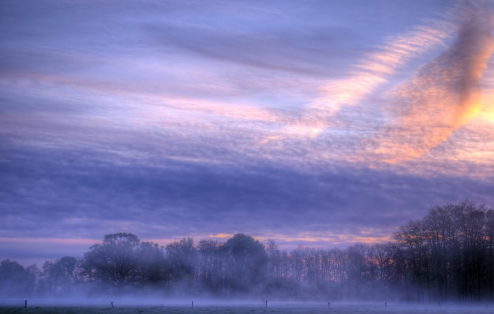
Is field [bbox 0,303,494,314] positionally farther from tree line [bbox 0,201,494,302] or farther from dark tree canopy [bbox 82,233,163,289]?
dark tree canopy [bbox 82,233,163,289]

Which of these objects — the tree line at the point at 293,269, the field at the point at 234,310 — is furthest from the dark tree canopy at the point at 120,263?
the field at the point at 234,310

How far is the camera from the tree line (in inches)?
4525

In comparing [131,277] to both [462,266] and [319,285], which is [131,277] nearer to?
[319,285]

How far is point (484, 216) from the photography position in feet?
381

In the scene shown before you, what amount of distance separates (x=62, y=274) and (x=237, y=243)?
60.5 metres

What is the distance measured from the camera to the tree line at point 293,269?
377ft

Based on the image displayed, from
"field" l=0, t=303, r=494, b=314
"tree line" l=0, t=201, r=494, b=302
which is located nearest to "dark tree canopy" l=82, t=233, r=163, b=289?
"tree line" l=0, t=201, r=494, b=302

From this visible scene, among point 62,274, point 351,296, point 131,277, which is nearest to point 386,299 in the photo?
point 351,296

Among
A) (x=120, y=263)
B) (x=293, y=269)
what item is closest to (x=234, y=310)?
(x=120, y=263)

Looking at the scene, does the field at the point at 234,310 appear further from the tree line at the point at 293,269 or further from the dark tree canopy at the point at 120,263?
the dark tree canopy at the point at 120,263

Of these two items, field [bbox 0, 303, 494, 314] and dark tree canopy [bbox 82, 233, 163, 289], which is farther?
dark tree canopy [bbox 82, 233, 163, 289]

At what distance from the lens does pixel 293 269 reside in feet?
573

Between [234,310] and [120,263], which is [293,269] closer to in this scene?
[120,263]

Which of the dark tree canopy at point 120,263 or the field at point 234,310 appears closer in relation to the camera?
the field at point 234,310
